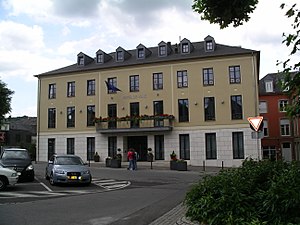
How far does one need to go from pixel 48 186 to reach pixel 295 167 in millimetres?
11997

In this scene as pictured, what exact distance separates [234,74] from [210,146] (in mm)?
7211

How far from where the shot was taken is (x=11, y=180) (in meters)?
14.8

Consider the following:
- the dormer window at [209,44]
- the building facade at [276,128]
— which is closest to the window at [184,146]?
the dormer window at [209,44]

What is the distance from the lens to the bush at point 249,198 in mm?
6411

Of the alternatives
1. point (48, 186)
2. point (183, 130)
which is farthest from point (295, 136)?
point (48, 186)

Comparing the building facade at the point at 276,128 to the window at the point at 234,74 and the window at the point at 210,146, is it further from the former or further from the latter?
the window at the point at 210,146

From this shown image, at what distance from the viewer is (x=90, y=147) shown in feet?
129

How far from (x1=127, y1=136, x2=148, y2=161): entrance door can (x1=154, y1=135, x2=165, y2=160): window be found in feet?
4.61

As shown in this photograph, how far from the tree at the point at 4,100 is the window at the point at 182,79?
1665 cm

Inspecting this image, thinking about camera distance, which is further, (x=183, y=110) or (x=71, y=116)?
(x=71, y=116)

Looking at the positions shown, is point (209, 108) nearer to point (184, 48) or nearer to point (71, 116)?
point (184, 48)

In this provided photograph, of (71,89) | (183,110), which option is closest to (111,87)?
(71,89)

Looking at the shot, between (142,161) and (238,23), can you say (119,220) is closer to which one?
(238,23)

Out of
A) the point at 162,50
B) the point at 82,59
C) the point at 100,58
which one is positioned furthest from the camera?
the point at 82,59
